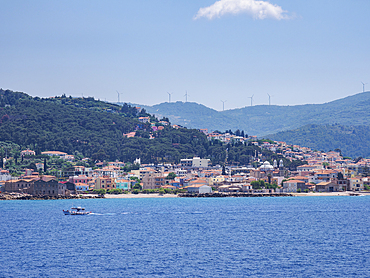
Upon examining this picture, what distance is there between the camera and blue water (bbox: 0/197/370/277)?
36.9 metres

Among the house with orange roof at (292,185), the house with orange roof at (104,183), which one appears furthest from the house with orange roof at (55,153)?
the house with orange roof at (292,185)

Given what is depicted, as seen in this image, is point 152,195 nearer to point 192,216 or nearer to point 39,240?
point 192,216

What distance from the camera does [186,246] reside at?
46.4m

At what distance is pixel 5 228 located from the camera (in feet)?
199

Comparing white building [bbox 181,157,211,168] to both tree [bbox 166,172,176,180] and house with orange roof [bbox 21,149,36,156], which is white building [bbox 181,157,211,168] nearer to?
tree [bbox 166,172,176,180]

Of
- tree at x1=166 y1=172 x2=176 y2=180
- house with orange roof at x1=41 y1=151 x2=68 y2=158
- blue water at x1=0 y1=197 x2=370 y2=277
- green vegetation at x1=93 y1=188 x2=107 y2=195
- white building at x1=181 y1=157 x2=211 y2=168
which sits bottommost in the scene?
blue water at x1=0 y1=197 x2=370 y2=277

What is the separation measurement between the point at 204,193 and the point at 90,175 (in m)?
35.9

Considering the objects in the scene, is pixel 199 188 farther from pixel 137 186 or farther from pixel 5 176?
pixel 5 176

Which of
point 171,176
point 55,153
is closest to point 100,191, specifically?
point 171,176

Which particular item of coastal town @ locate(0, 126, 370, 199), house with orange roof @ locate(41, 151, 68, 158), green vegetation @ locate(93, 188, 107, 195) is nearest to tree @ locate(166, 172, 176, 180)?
coastal town @ locate(0, 126, 370, 199)

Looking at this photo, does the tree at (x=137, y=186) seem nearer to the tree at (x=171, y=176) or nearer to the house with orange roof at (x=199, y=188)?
the house with orange roof at (x=199, y=188)

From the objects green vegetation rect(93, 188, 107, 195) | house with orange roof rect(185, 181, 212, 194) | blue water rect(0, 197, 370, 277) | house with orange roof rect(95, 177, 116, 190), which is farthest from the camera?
house with orange roof rect(95, 177, 116, 190)

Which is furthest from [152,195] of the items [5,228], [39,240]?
[39,240]

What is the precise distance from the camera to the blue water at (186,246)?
36938mm
